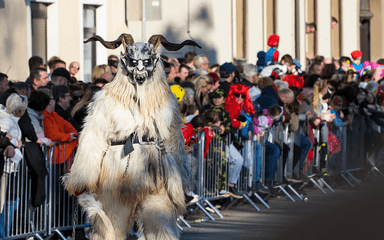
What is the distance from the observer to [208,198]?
11383mm

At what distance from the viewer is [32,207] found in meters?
8.95

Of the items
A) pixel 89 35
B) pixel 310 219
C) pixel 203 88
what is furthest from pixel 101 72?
pixel 310 219

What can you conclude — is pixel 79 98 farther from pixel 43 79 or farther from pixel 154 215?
pixel 154 215

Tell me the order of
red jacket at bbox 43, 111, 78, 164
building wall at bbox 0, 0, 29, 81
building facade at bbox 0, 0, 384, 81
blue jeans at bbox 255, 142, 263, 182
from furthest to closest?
1. building facade at bbox 0, 0, 384, 81
2. building wall at bbox 0, 0, 29, 81
3. blue jeans at bbox 255, 142, 263, 182
4. red jacket at bbox 43, 111, 78, 164

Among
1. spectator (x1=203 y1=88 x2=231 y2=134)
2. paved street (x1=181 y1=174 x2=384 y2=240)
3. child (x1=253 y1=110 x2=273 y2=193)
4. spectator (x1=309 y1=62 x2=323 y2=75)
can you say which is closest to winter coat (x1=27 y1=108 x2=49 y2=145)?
paved street (x1=181 y1=174 x2=384 y2=240)

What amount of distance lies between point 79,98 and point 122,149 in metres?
3.75

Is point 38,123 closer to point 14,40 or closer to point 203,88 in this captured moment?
point 203,88

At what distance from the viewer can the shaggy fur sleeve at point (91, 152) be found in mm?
6820

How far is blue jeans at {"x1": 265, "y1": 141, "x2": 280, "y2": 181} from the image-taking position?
41.9ft

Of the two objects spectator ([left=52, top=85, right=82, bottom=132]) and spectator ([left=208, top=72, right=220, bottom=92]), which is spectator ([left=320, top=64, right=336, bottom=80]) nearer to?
spectator ([left=208, top=72, right=220, bottom=92])

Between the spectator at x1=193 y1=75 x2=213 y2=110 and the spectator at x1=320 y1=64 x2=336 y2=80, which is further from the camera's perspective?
the spectator at x1=320 y1=64 x2=336 y2=80

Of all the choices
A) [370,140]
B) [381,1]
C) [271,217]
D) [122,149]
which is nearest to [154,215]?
[122,149]

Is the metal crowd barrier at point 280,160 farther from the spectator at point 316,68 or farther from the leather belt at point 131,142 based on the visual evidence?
the leather belt at point 131,142

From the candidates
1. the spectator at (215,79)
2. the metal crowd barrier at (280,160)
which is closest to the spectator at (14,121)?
the metal crowd barrier at (280,160)
